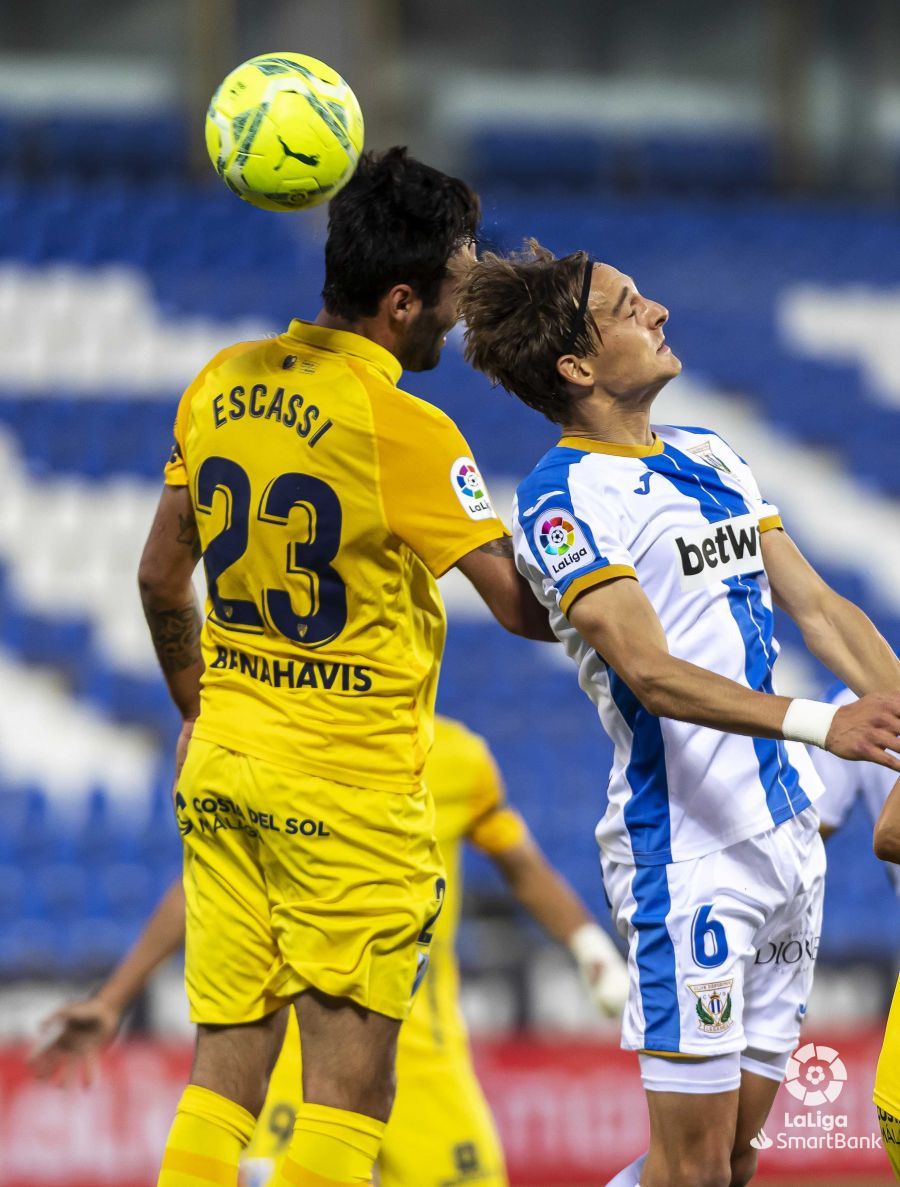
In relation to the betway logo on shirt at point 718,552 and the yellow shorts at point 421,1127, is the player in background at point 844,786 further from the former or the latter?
the yellow shorts at point 421,1127

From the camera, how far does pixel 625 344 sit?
311cm

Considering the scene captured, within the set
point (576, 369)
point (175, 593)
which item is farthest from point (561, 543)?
point (175, 593)

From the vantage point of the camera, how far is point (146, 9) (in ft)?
36.0

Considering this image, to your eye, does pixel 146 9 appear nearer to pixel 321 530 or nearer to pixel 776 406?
pixel 776 406

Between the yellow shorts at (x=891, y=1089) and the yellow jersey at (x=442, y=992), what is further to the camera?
the yellow jersey at (x=442, y=992)

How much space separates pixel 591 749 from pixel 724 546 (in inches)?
211

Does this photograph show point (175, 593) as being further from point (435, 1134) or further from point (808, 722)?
point (435, 1134)

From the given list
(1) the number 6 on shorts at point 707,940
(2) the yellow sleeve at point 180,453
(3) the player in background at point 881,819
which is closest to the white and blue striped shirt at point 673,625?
(1) the number 6 on shorts at point 707,940

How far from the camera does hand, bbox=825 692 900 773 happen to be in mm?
2586

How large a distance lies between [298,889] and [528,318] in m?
1.13

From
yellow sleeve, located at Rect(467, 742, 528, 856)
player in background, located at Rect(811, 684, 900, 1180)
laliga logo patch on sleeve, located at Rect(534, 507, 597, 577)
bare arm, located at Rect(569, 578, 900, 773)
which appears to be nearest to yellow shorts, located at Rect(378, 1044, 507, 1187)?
yellow sleeve, located at Rect(467, 742, 528, 856)

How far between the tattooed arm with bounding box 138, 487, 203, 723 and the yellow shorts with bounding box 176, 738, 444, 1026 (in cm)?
34

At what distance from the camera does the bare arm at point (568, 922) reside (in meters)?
4.03

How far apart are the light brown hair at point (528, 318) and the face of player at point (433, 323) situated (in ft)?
0.07
